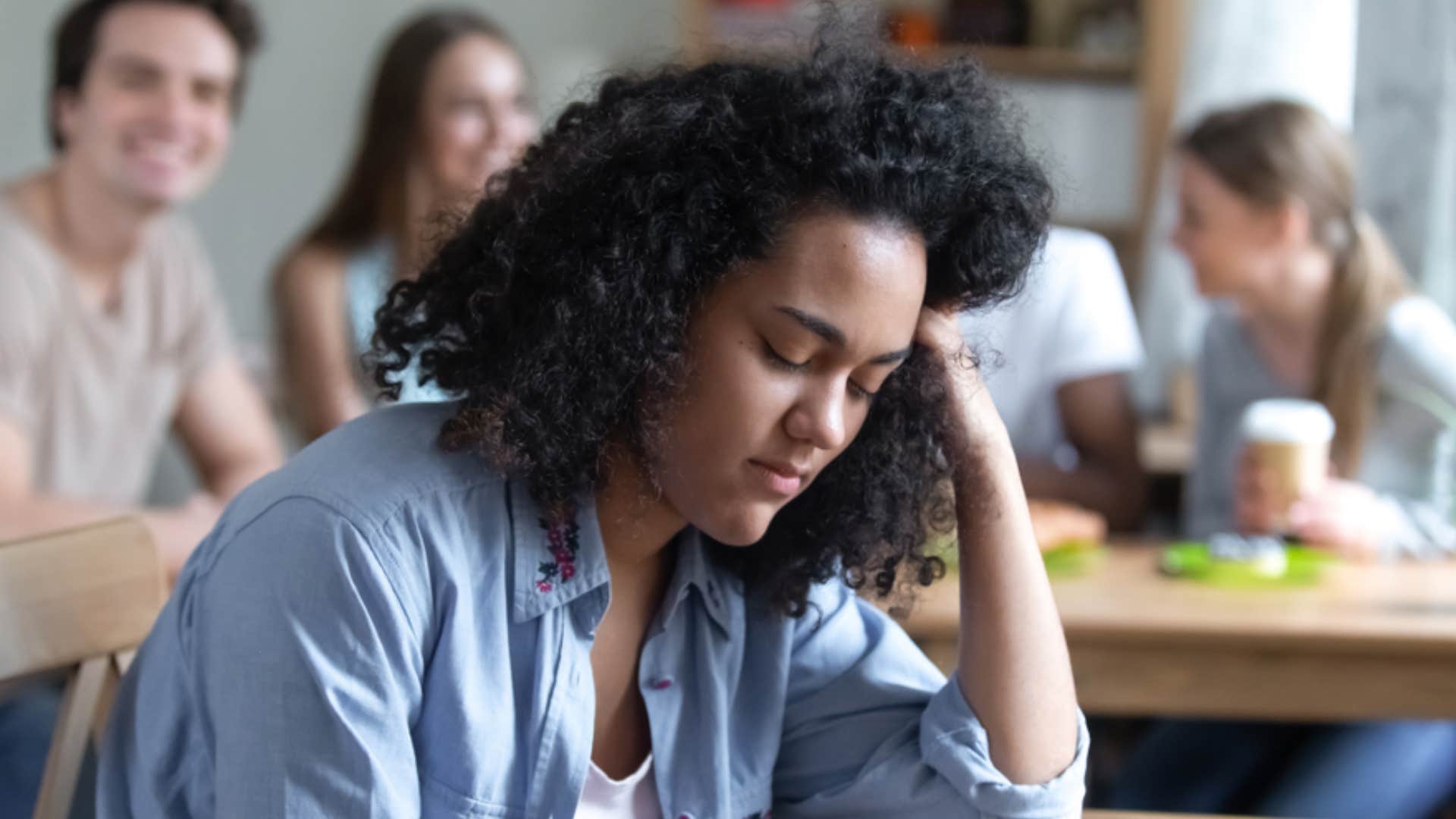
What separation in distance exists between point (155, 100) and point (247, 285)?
1544mm

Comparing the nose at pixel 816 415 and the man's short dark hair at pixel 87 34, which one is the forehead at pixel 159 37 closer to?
the man's short dark hair at pixel 87 34

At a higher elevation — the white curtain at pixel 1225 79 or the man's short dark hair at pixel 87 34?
the man's short dark hair at pixel 87 34

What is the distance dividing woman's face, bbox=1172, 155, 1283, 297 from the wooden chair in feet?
5.69

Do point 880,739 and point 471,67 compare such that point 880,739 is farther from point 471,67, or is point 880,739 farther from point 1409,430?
point 471,67

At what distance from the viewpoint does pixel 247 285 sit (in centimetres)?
382

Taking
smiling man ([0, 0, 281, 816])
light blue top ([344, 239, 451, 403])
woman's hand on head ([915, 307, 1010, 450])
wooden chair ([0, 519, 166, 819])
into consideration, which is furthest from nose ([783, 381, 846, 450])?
light blue top ([344, 239, 451, 403])

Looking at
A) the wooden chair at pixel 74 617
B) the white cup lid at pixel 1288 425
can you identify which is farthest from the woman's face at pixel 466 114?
the wooden chair at pixel 74 617

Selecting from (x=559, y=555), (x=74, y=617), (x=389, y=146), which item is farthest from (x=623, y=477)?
(x=389, y=146)

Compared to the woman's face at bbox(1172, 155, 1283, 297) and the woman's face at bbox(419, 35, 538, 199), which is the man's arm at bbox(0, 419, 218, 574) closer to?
the woman's face at bbox(419, 35, 538, 199)

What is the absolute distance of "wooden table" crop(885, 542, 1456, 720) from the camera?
5.27 feet

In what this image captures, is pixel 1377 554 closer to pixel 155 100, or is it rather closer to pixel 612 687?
pixel 612 687

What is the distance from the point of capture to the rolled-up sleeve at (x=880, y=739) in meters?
1.04

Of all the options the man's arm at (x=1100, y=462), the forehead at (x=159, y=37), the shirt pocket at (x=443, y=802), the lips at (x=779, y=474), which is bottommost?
the man's arm at (x=1100, y=462)

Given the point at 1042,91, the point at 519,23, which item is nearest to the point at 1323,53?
the point at 1042,91
